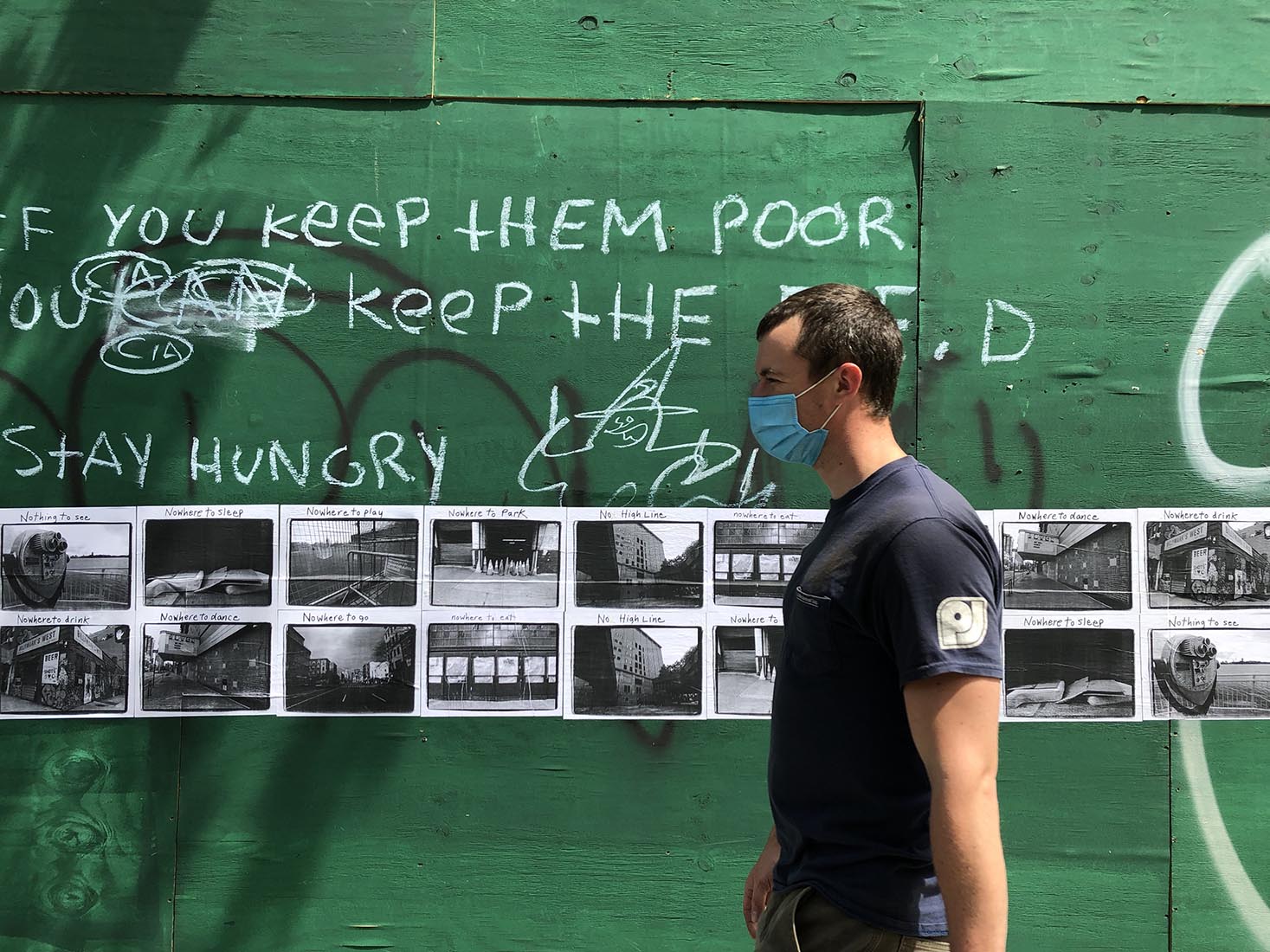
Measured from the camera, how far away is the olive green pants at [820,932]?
1.70 meters

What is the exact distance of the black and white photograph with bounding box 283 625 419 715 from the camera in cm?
325

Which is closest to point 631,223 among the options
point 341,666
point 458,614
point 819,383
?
point 458,614

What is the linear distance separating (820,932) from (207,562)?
2.25 metres

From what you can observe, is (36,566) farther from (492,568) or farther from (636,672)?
(636,672)

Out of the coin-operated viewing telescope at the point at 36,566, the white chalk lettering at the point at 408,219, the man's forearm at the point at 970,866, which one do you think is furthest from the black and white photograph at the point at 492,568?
the man's forearm at the point at 970,866

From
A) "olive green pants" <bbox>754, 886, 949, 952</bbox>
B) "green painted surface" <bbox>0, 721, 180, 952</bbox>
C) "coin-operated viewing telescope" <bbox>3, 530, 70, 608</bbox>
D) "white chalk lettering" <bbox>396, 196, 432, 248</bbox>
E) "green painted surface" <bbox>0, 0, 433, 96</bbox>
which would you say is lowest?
"green painted surface" <bbox>0, 721, 180, 952</bbox>

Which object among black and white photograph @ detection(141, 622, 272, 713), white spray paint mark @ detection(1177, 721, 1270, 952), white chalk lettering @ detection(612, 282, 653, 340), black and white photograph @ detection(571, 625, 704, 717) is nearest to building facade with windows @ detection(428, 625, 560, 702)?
black and white photograph @ detection(571, 625, 704, 717)

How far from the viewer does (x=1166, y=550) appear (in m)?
3.33

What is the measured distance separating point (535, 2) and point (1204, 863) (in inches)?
135

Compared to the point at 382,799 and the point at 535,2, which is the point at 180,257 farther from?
the point at 382,799

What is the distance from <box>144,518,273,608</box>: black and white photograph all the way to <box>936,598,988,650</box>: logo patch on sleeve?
229 cm

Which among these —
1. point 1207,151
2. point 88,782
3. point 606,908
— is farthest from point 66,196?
point 1207,151

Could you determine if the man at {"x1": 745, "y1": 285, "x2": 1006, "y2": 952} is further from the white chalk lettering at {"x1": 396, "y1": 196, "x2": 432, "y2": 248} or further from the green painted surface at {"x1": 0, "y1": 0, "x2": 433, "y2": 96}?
the green painted surface at {"x1": 0, "y1": 0, "x2": 433, "y2": 96}

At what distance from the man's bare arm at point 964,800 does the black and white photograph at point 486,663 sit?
180 centimetres
